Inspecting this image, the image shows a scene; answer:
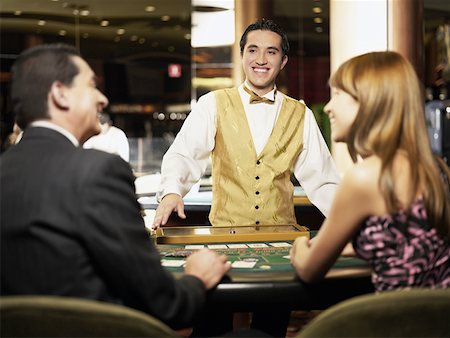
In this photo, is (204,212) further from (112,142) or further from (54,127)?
(54,127)

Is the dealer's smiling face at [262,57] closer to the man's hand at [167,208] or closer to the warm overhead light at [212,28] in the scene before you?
the man's hand at [167,208]

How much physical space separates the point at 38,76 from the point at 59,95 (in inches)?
2.6

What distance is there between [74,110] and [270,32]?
5.57ft

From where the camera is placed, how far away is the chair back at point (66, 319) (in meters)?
1.41

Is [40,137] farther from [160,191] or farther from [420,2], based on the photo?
[420,2]

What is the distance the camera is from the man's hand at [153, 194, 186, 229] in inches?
105

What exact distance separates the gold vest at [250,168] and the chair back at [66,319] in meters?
1.79

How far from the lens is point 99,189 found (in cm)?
158

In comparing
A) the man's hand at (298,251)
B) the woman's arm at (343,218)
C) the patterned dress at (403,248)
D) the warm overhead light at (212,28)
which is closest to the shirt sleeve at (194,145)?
the man's hand at (298,251)

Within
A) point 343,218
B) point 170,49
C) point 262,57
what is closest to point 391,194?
point 343,218

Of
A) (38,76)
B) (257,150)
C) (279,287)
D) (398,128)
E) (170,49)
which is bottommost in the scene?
(279,287)

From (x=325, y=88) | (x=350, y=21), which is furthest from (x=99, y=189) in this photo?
(x=325, y=88)

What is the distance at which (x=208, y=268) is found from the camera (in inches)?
74.9

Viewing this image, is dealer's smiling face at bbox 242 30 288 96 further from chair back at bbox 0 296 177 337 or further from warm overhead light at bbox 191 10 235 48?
warm overhead light at bbox 191 10 235 48
